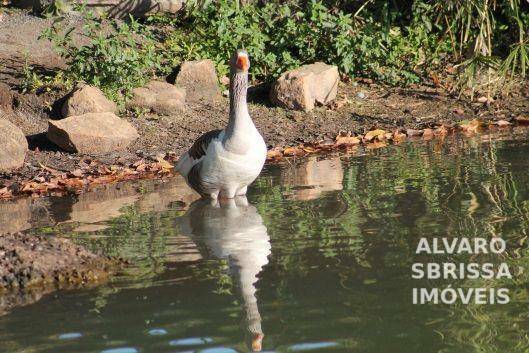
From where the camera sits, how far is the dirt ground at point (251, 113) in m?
11.0

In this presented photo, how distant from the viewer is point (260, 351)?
13.4 ft

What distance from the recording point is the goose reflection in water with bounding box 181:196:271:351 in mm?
4777

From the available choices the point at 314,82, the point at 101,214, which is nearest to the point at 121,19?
the point at 314,82

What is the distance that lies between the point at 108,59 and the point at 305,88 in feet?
8.55

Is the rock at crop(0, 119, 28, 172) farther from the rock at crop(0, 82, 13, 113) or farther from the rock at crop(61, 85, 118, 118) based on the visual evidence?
the rock at crop(0, 82, 13, 113)

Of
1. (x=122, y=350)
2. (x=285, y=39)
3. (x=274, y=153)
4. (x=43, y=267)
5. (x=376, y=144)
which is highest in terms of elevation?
(x=285, y=39)

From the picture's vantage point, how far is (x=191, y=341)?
4215 mm

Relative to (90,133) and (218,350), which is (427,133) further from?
(218,350)

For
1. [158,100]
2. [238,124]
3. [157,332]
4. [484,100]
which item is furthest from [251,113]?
[157,332]

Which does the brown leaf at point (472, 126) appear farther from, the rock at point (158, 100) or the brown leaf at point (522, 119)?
the rock at point (158, 100)

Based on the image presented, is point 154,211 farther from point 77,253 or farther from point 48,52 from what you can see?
point 48,52

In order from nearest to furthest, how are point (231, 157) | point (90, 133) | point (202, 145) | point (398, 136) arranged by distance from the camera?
point (231, 157) < point (202, 145) < point (90, 133) < point (398, 136)

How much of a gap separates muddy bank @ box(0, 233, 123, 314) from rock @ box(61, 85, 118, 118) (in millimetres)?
5744

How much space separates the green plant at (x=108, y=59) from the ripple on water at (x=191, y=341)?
802 centimetres
